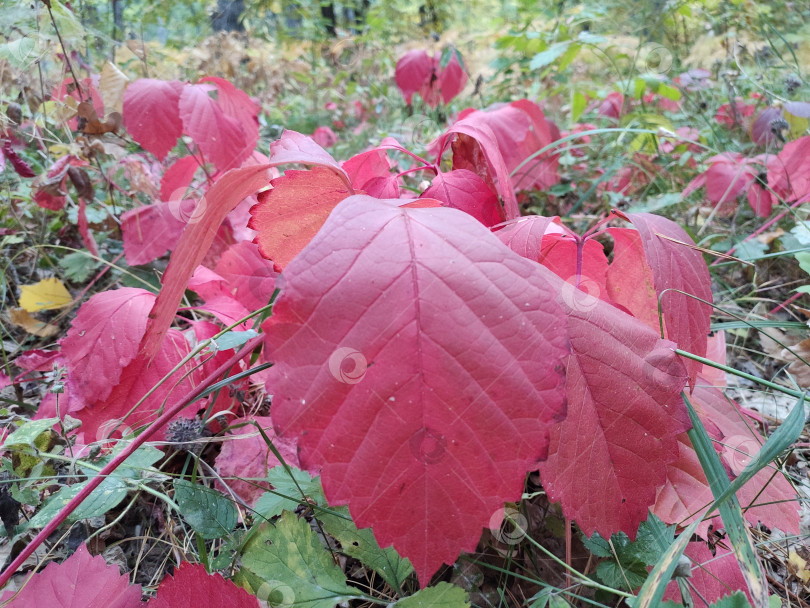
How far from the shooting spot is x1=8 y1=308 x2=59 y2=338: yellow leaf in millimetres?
1320

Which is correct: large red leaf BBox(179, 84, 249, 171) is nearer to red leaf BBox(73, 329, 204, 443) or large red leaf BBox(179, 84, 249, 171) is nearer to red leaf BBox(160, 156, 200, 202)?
red leaf BBox(160, 156, 200, 202)

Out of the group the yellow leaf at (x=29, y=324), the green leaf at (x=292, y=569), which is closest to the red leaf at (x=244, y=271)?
the green leaf at (x=292, y=569)

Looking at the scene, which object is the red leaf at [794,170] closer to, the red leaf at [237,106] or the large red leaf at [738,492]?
the large red leaf at [738,492]

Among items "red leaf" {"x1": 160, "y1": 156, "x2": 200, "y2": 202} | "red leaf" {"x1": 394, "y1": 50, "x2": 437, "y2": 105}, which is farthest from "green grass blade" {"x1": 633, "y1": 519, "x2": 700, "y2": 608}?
"red leaf" {"x1": 394, "y1": 50, "x2": 437, "y2": 105}

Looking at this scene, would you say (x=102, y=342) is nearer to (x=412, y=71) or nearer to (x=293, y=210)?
(x=293, y=210)

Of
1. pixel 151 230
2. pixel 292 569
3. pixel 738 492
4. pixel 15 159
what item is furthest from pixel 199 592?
pixel 15 159

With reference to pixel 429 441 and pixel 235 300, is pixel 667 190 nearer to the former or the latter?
pixel 235 300

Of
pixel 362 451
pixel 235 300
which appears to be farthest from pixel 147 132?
pixel 362 451

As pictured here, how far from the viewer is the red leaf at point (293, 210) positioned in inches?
26.0

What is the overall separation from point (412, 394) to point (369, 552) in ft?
A: 1.16

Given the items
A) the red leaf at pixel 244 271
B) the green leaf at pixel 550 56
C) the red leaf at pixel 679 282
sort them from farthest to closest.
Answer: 1. the green leaf at pixel 550 56
2. the red leaf at pixel 244 271
3. the red leaf at pixel 679 282

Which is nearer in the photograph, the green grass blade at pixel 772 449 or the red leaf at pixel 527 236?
the green grass blade at pixel 772 449

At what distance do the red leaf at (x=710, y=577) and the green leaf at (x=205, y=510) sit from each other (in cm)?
59

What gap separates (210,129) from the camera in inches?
50.7
